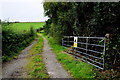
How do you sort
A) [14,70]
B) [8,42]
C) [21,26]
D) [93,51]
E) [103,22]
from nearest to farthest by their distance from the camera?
[93,51], [14,70], [103,22], [8,42], [21,26]

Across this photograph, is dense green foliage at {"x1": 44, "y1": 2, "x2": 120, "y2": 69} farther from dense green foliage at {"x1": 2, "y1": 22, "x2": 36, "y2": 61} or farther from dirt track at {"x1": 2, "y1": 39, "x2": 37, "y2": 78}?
dense green foliage at {"x1": 2, "y1": 22, "x2": 36, "y2": 61}

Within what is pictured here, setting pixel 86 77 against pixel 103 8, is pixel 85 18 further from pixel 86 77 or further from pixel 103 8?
pixel 86 77

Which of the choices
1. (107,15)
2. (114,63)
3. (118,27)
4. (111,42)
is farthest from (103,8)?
(114,63)

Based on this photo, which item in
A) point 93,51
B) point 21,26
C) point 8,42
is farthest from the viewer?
point 21,26

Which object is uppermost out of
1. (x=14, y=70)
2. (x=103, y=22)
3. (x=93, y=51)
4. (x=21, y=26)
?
(x=21, y=26)

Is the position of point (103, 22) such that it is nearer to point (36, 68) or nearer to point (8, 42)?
point (36, 68)

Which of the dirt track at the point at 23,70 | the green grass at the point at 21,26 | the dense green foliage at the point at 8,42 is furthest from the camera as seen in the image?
the green grass at the point at 21,26

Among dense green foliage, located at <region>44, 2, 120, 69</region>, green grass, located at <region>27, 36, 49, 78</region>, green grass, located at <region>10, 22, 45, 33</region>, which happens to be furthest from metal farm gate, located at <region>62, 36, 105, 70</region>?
green grass, located at <region>10, 22, 45, 33</region>

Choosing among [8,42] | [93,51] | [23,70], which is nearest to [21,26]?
[8,42]

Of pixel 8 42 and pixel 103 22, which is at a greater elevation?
pixel 103 22

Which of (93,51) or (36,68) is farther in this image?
(36,68)

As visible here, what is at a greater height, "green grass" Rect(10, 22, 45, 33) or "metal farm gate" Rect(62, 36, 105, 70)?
"green grass" Rect(10, 22, 45, 33)

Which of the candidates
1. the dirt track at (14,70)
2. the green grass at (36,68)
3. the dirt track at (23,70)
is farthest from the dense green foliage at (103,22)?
the dirt track at (14,70)

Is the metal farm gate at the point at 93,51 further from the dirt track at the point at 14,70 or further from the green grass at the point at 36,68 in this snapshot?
the dirt track at the point at 14,70
